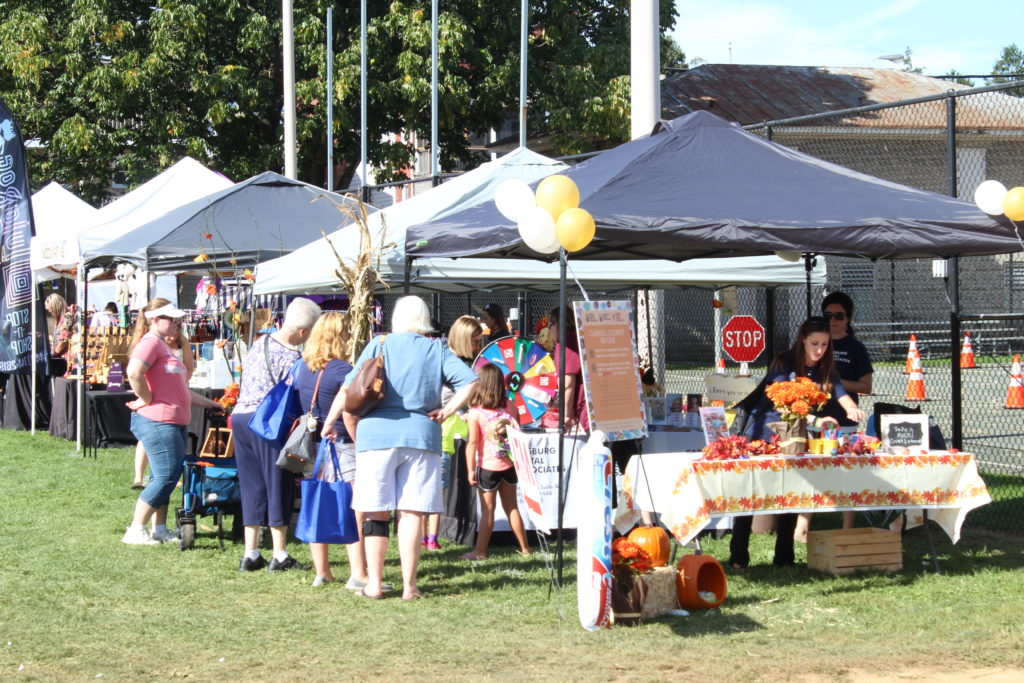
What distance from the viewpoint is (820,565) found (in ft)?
24.5

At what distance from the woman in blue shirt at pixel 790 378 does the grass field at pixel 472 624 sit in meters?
0.19

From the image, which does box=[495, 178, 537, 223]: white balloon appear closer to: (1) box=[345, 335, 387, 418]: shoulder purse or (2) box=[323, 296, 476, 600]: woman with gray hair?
(2) box=[323, 296, 476, 600]: woman with gray hair

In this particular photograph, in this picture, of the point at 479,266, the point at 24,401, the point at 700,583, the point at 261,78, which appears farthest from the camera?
the point at 261,78

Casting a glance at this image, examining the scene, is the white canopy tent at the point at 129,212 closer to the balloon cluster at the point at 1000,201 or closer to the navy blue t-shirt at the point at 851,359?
the navy blue t-shirt at the point at 851,359

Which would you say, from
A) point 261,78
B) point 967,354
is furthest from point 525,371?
point 261,78

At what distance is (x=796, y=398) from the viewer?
6988 mm

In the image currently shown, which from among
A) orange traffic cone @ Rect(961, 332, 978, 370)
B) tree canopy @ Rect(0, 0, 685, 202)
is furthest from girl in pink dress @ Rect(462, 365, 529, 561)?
tree canopy @ Rect(0, 0, 685, 202)

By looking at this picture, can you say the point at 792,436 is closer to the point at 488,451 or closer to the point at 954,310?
the point at 488,451

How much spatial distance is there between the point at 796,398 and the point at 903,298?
1930cm

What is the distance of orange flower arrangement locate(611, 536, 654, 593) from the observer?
6.32m

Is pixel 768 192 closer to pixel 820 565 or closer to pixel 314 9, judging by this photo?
pixel 820 565

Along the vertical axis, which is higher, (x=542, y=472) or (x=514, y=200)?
(x=514, y=200)

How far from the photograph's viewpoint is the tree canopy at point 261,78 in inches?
1008

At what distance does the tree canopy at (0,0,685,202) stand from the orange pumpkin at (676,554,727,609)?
19311 mm
